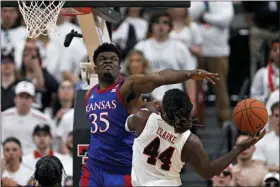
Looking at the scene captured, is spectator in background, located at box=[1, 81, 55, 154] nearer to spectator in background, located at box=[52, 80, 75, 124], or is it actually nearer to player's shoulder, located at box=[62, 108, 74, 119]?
player's shoulder, located at box=[62, 108, 74, 119]

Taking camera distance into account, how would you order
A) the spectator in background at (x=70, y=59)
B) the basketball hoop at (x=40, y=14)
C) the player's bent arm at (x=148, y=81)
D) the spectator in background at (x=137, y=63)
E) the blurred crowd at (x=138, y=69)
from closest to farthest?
1. the player's bent arm at (x=148, y=81)
2. the basketball hoop at (x=40, y=14)
3. the blurred crowd at (x=138, y=69)
4. the spectator in background at (x=137, y=63)
5. the spectator in background at (x=70, y=59)

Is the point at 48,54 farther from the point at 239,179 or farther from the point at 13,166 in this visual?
the point at 239,179

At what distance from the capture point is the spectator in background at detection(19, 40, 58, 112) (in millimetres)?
16016

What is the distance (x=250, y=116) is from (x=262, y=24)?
7.43m

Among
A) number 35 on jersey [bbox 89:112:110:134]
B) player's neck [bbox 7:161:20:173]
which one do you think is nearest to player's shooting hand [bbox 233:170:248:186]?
player's neck [bbox 7:161:20:173]

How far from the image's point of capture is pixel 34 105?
51.9 ft

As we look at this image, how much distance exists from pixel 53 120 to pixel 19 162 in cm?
187

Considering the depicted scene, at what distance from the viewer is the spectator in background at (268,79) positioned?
15320 mm

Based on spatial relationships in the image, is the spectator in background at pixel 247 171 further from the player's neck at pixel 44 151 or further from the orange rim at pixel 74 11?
the orange rim at pixel 74 11

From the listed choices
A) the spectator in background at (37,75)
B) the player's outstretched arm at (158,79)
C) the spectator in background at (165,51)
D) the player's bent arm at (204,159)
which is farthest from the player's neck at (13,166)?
the player's bent arm at (204,159)

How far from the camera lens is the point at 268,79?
15383mm

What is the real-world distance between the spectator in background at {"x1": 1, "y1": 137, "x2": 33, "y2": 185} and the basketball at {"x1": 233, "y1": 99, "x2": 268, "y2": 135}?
4.51m

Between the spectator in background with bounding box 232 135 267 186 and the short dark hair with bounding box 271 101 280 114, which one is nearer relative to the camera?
the spectator in background with bounding box 232 135 267 186

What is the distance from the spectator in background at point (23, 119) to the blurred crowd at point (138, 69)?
1cm
